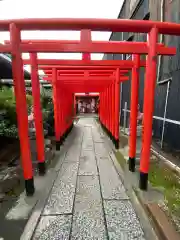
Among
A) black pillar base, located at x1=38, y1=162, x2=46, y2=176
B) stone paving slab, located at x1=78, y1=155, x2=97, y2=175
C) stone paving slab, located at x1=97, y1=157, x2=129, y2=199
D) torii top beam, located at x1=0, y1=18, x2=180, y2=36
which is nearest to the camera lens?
torii top beam, located at x1=0, y1=18, x2=180, y2=36

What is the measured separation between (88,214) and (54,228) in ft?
1.69

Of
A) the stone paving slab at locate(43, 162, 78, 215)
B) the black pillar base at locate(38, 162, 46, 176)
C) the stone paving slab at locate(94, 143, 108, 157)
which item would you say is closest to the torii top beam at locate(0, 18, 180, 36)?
the black pillar base at locate(38, 162, 46, 176)

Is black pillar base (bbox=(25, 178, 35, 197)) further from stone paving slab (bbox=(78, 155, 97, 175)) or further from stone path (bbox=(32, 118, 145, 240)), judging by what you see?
stone paving slab (bbox=(78, 155, 97, 175))

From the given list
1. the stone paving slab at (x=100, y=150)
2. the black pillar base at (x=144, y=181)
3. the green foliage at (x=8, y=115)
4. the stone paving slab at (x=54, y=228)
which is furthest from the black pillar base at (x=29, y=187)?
the stone paving slab at (x=100, y=150)

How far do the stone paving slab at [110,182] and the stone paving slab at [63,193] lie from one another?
1.99ft

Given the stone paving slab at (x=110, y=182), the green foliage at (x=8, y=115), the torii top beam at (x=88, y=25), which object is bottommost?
the stone paving slab at (x=110, y=182)

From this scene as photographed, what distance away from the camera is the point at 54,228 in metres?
2.07

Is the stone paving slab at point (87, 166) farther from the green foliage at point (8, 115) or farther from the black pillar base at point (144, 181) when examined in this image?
the green foliage at point (8, 115)

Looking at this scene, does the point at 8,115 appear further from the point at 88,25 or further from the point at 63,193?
the point at 88,25

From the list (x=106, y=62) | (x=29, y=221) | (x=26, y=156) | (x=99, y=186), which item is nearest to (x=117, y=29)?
(x=106, y=62)

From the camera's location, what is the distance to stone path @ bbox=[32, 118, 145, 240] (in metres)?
2.00

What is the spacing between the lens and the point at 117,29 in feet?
8.36

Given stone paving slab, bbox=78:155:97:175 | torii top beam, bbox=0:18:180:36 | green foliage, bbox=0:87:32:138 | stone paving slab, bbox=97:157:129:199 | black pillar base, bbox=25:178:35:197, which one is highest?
torii top beam, bbox=0:18:180:36

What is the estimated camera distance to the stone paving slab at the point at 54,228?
195 centimetres
